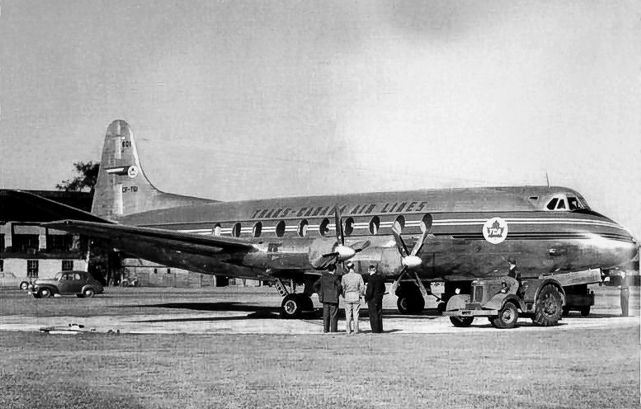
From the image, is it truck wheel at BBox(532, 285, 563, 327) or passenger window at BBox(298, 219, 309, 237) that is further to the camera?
passenger window at BBox(298, 219, 309, 237)

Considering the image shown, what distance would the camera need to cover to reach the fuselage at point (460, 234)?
80.9 ft

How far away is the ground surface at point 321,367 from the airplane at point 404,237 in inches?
97.0

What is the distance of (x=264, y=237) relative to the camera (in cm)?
3083

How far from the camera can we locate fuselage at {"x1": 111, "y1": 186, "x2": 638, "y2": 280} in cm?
2467

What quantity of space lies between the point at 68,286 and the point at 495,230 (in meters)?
27.2

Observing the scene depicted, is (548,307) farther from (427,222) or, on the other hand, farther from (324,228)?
(324,228)

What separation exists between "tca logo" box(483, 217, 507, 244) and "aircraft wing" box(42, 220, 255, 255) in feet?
25.2

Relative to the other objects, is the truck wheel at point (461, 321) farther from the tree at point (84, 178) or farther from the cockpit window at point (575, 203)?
the tree at point (84, 178)

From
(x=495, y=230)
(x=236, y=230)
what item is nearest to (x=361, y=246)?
(x=495, y=230)

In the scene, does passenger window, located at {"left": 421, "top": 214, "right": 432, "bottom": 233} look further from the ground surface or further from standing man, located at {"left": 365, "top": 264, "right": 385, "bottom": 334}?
standing man, located at {"left": 365, "top": 264, "right": 385, "bottom": 334}

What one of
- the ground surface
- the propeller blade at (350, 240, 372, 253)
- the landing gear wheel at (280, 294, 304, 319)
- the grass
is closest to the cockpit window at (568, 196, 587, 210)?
the ground surface

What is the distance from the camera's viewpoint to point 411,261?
23.4m

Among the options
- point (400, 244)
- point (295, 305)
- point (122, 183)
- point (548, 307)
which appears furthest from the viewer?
point (122, 183)

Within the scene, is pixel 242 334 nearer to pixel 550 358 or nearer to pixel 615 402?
pixel 550 358
